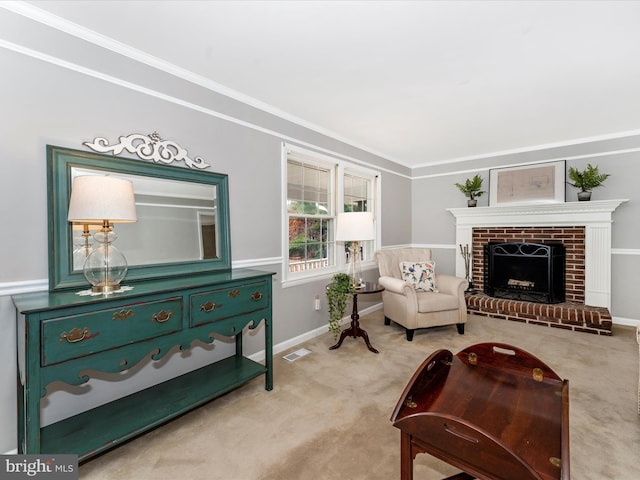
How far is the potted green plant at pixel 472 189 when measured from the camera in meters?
4.73

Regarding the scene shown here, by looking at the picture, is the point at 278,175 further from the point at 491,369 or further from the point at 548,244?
the point at 548,244

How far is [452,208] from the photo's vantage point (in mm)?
5125

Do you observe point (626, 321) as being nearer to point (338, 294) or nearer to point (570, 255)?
point (570, 255)

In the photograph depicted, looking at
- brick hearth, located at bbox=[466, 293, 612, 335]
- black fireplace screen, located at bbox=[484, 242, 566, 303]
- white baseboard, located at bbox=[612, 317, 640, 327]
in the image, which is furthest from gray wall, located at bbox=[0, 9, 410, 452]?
white baseboard, located at bbox=[612, 317, 640, 327]

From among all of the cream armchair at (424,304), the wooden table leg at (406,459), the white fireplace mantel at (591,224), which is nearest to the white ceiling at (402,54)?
the white fireplace mantel at (591,224)

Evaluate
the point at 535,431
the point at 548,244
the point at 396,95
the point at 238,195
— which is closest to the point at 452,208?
the point at 548,244

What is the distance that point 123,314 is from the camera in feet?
5.35

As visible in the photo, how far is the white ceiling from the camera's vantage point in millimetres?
1766

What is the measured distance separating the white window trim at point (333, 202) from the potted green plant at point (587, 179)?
8.28ft

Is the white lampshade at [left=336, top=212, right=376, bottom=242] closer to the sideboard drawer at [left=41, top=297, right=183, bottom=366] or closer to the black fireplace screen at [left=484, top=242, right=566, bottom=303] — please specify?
the sideboard drawer at [left=41, top=297, right=183, bottom=366]

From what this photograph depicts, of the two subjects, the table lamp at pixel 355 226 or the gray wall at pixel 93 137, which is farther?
the table lamp at pixel 355 226

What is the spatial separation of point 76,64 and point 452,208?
4.94 meters

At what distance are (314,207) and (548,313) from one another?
328 centimetres

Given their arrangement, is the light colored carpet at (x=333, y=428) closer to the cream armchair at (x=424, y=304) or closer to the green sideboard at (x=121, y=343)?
the green sideboard at (x=121, y=343)
